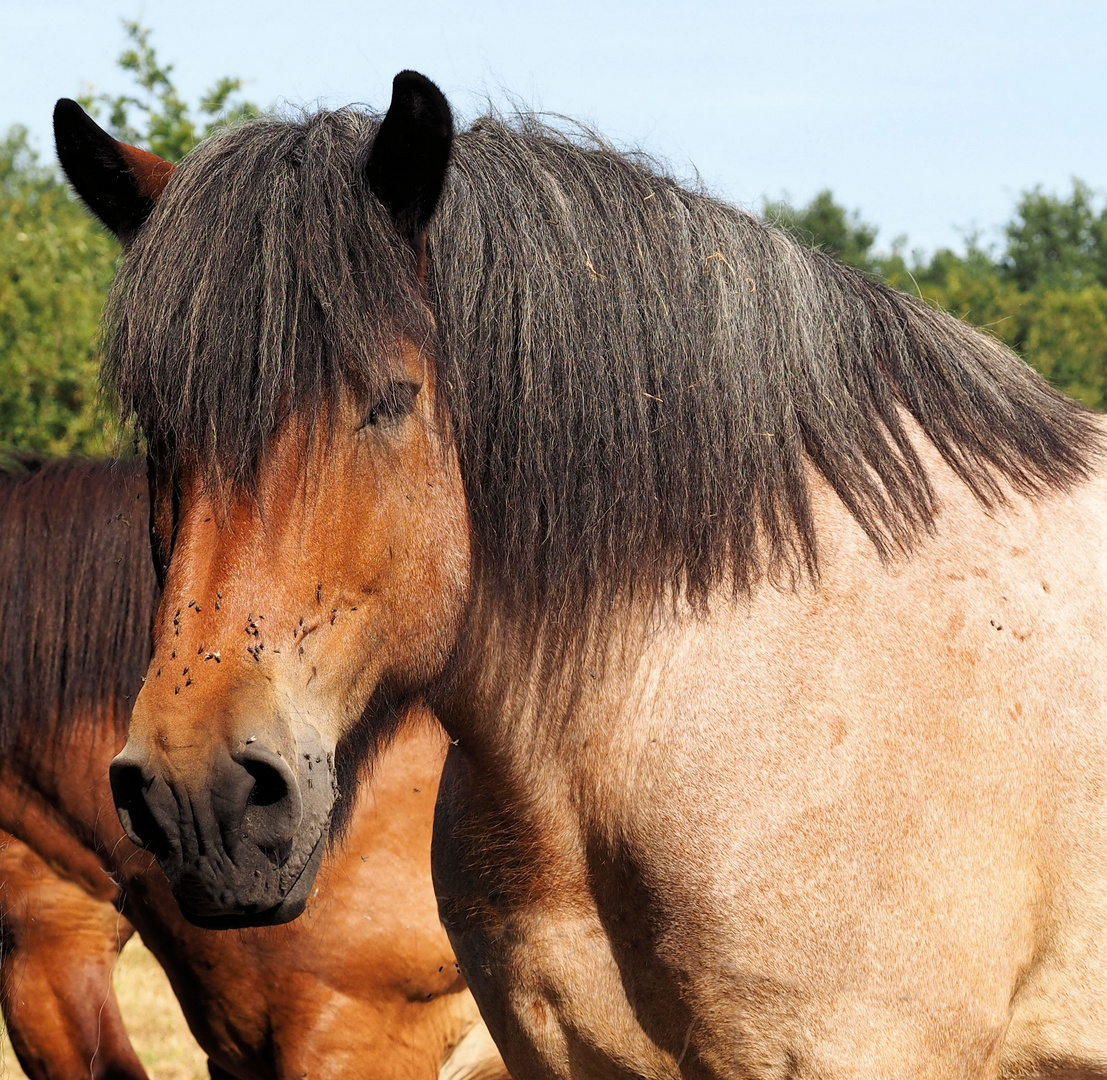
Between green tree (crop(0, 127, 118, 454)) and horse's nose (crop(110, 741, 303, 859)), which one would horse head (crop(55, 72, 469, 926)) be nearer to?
horse's nose (crop(110, 741, 303, 859))

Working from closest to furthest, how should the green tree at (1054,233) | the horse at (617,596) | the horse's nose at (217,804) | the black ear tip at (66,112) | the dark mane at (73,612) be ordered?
1. the horse's nose at (217,804)
2. the horse at (617,596)
3. the black ear tip at (66,112)
4. the dark mane at (73,612)
5. the green tree at (1054,233)

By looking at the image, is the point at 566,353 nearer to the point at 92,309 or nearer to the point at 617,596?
the point at 617,596

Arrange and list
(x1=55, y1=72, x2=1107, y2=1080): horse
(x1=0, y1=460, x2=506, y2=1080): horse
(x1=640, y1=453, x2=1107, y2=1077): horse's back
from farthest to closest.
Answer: (x1=0, y1=460, x2=506, y2=1080): horse < (x1=640, y1=453, x2=1107, y2=1077): horse's back < (x1=55, y1=72, x2=1107, y2=1080): horse

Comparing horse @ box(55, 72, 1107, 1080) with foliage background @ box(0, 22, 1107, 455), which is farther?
foliage background @ box(0, 22, 1107, 455)

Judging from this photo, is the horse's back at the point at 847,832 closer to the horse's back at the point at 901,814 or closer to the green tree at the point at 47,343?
the horse's back at the point at 901,814

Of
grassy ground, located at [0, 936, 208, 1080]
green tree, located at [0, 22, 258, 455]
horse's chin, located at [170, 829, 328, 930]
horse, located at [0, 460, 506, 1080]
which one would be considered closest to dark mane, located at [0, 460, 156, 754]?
horse, located at [0, 460, 506, 1080]

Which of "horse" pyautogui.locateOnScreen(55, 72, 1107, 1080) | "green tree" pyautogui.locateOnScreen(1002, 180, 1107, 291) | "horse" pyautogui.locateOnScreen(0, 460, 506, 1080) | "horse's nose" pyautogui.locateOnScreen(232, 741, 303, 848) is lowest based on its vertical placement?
"horse" pyautogui.locateOnScreen(0, 460, 506, 1080)

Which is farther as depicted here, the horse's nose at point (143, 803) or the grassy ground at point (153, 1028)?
the grassy ground at point (153, 1028)

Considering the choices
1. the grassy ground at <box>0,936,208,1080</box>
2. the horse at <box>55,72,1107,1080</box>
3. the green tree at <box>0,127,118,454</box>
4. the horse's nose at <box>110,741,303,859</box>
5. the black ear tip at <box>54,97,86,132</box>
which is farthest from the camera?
the green tree at <box>0,127,118,454</box>

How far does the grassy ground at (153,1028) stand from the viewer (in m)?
5.62

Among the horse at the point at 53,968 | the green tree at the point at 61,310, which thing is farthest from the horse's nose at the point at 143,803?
the green tree at the point at 61,310

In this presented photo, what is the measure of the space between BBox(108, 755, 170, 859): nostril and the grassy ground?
367 cm

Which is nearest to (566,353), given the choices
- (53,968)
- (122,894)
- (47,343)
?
(122,894)

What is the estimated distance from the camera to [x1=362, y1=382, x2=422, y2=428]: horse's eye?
1962mm
